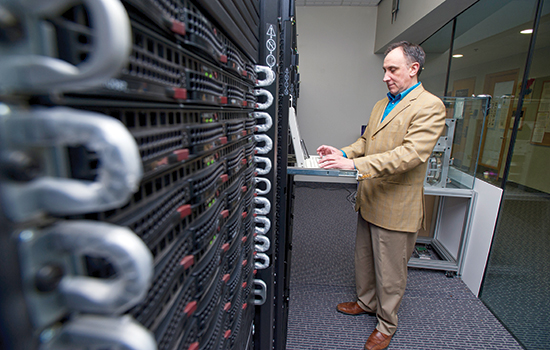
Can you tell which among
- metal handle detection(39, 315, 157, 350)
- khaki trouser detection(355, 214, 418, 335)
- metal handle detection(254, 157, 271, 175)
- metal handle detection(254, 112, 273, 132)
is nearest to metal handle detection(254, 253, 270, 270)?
metal handle detection(254, 157, 271, 175)

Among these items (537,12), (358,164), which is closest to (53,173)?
(358,164)

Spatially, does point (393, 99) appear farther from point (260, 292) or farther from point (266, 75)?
point (260, 292)

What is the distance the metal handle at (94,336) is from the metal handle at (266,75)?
57cm

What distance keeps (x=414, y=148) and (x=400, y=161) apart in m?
0.08

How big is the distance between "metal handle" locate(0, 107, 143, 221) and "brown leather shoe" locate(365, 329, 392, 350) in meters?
1.72

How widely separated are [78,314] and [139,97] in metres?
0.14

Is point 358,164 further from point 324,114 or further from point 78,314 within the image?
point 324,114

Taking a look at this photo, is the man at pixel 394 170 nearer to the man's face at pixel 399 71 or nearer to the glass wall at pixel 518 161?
the man's face at pixel 399 71

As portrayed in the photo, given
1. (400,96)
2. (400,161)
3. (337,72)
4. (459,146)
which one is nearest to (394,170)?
(400,161)

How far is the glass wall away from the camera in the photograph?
1.49 meters

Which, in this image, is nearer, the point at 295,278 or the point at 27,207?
the point at 27,207

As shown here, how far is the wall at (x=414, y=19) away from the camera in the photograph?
2.30 m

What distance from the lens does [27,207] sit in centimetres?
13

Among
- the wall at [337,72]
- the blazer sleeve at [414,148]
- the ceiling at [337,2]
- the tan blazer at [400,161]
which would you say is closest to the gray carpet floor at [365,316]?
the tan blazer at [400,161]
